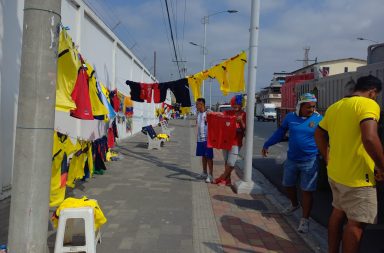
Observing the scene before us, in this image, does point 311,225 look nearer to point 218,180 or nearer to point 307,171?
point 307,171

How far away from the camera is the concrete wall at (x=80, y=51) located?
5978mm

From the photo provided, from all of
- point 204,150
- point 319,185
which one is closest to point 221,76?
point 204,150

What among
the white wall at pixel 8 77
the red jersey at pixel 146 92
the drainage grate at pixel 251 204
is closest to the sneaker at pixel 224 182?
the drainage grate at pixel 251 204

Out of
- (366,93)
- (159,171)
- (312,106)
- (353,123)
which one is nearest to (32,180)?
(353,123)

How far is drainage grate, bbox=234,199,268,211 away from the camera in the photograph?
6570 millimetres

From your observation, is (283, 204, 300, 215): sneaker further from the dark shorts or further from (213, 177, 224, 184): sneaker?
the dark shorts

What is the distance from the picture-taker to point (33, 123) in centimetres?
359

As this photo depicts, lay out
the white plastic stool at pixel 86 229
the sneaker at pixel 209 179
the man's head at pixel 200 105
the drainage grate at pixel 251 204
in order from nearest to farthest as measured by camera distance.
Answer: the white plastic stool at pixel 86 229 → the drainage grate at pixel 251 204 → the sneaker at pixel 209 179 → the man's head at pixel 200 105

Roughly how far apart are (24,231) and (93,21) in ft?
31.1

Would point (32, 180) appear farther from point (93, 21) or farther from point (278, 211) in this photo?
point (93, 21)

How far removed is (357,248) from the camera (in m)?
3.62

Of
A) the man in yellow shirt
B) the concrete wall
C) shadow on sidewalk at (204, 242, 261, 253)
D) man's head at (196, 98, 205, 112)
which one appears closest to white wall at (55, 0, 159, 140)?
the concrete wall

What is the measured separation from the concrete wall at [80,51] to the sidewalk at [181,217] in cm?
142

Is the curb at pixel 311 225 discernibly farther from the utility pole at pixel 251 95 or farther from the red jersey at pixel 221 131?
the red jersey at pixel 221 131
